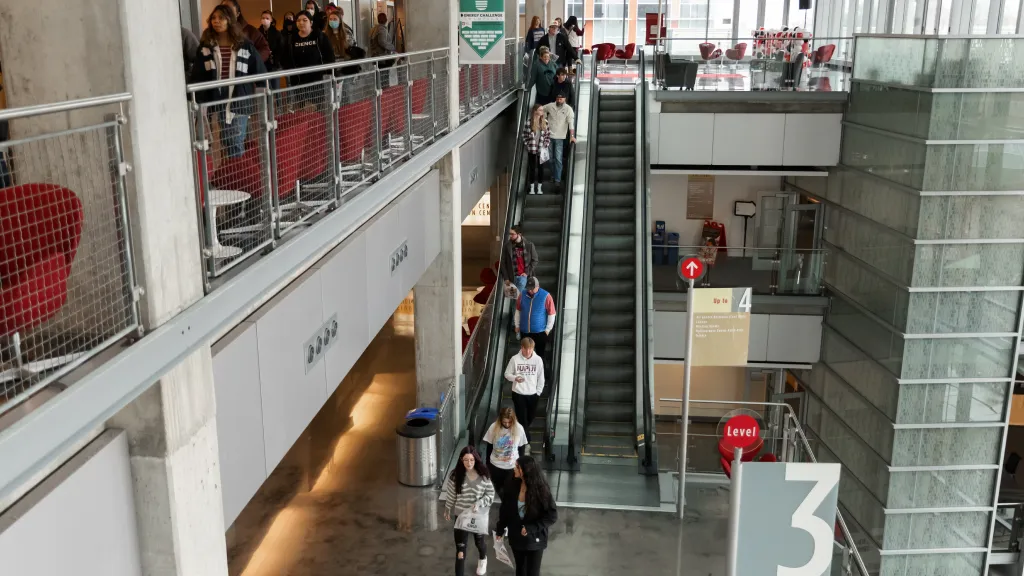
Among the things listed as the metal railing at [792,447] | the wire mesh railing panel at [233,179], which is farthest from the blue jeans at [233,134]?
the metal railing at [792,447]

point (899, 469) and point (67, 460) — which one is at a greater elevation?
point (67, 460)

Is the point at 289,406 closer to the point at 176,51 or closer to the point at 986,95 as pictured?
the point at 176,51

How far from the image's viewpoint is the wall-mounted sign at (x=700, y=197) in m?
22.4

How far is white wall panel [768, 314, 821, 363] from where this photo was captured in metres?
18.0

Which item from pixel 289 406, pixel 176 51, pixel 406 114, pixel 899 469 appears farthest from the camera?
pixel 899 469

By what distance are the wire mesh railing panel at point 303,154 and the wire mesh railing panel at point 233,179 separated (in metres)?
0.10

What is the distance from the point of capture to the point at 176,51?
4.36 meters

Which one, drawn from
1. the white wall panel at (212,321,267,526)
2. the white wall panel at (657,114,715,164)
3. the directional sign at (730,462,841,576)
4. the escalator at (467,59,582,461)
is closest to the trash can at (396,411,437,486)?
the escalator at (467,59,582,461)

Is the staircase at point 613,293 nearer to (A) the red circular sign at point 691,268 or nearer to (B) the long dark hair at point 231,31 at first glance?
(A) the red circular sign at point 691,268

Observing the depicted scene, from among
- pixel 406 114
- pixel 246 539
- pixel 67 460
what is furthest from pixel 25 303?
pixel 246 539

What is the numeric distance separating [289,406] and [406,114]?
381 cm

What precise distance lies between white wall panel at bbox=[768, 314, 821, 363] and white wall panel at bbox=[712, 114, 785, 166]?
3353 millimetres

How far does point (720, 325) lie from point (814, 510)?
520 cm

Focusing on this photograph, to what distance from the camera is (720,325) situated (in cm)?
987
